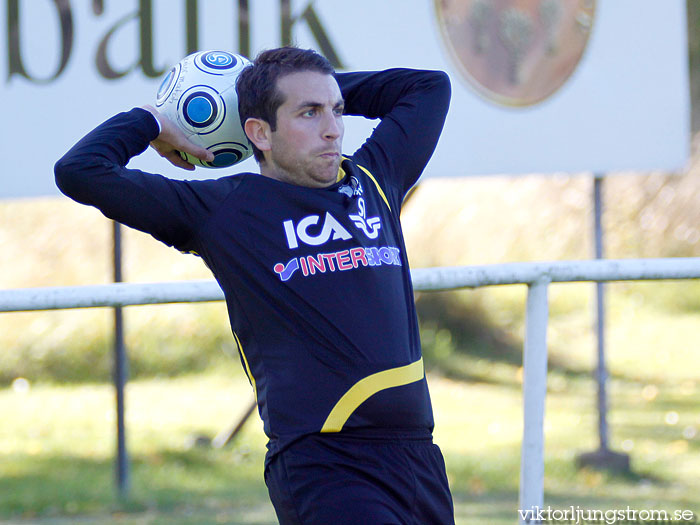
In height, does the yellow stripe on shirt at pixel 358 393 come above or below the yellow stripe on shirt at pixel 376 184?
below

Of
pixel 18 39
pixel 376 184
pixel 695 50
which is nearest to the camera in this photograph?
pixel 376 184

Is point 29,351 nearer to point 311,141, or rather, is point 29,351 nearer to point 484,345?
point 484,345

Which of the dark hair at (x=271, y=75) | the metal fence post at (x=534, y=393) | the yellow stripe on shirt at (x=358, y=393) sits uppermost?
the dark hair at (x=271, y=75)

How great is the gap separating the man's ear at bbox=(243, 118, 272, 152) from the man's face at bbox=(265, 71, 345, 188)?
4 centimetres

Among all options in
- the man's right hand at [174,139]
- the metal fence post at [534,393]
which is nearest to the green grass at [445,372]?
the metal fence post at [534,393]

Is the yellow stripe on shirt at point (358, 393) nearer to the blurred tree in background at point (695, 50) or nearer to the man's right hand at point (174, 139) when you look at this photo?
the man's right hand at point (174, 139)

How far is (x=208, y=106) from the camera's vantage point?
7.40 feet

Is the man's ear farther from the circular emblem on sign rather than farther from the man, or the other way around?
the circular emblem on sign

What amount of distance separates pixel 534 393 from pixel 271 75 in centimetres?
113

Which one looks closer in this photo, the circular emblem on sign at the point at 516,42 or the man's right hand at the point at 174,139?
the man's right hand at the point at 174,139

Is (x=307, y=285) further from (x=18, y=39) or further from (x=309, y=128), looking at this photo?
(x=18, y=39)

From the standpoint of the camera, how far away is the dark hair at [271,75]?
2.08 meters

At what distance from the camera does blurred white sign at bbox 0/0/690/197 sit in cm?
453

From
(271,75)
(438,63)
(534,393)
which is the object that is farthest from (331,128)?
(438,63)
